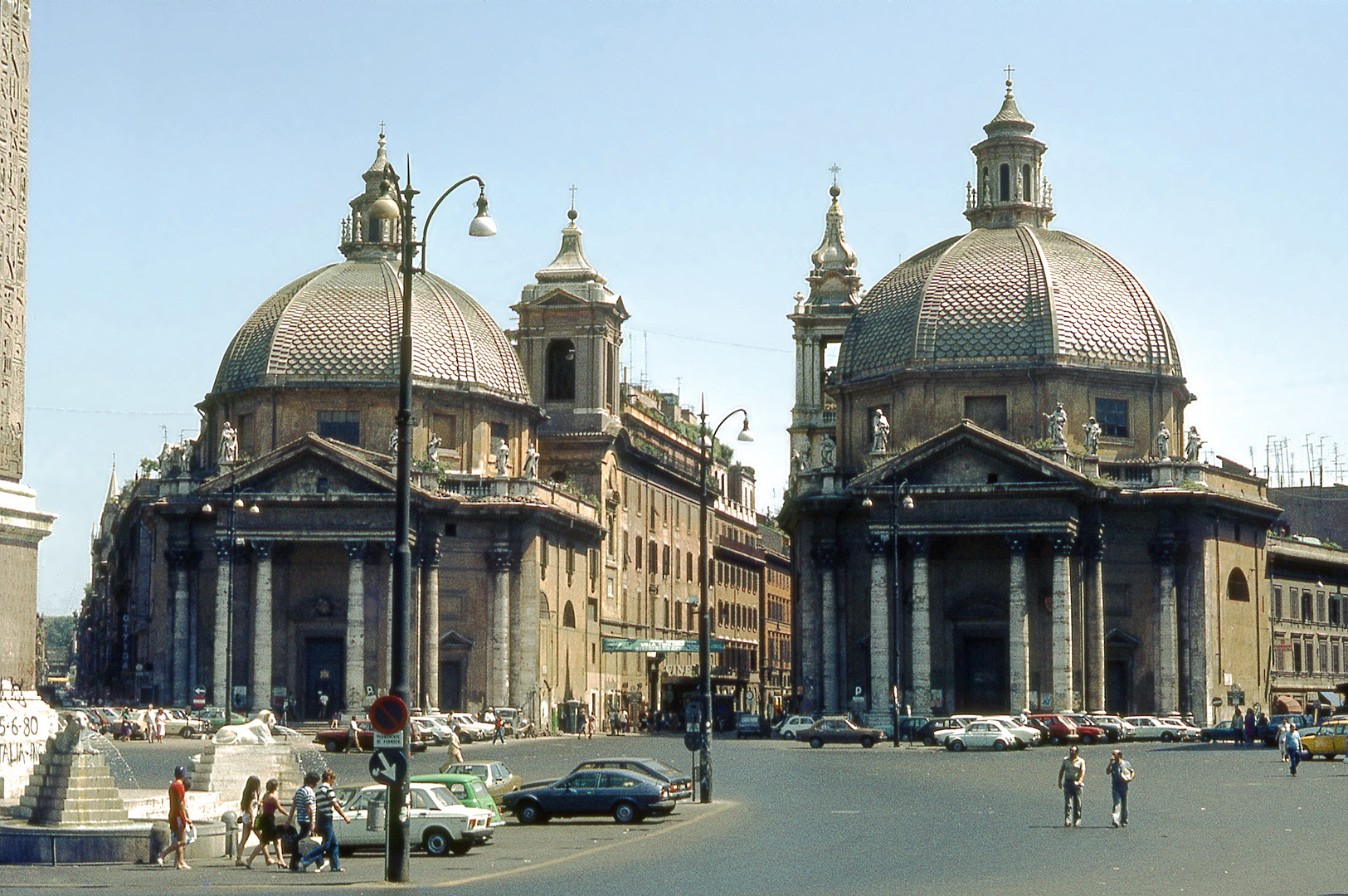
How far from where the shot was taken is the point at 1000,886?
2844cm

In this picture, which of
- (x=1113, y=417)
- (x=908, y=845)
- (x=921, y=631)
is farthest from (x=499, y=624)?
(x=908, y=845)

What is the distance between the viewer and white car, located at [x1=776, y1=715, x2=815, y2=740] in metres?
86.2

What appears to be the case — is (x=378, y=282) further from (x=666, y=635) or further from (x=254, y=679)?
(x=666, y=635)

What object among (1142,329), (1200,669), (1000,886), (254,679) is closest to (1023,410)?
(1142,329)

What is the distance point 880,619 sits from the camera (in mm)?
88250

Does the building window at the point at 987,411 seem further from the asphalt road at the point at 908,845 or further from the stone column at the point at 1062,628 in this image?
the asphalt road at the point at 908,845

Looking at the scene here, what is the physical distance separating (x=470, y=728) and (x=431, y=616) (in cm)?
1065

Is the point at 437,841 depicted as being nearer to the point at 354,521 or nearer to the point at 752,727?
the point at 354,521

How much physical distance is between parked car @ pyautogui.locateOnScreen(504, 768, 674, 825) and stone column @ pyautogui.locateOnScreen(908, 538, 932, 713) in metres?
44.8

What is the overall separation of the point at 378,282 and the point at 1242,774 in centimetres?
5583

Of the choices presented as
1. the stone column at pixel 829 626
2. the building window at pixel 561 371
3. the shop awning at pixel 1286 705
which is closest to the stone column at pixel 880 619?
the stone column at pixel 829 626

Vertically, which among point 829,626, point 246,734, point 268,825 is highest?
point 829,626

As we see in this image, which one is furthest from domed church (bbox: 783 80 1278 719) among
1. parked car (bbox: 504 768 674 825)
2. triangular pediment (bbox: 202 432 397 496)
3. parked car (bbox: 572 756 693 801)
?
parked car (bbox: 504 768 674 825)

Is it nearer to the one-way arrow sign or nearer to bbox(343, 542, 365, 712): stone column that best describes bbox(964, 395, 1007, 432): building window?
bbox(343, 542, 365, 712): stone column
